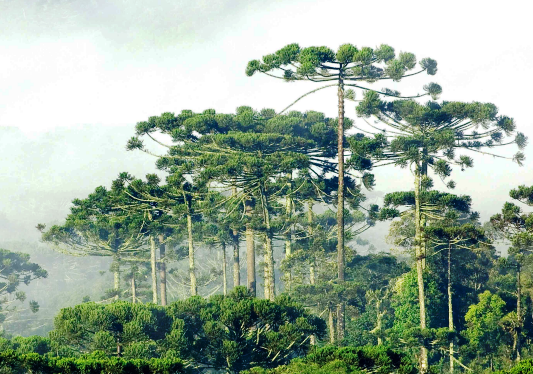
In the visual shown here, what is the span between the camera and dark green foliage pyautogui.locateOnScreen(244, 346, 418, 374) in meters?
29.6

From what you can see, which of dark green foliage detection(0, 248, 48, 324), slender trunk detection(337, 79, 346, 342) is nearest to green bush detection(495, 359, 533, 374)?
slender trunk detection(337, 79, 346, 342)

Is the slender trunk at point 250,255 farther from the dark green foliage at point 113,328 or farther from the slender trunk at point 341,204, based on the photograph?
the dark green foliage at point 113,328

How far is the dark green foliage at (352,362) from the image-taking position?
29.6 metres

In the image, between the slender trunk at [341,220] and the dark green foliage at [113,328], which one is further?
the slender trunk at [341,220]

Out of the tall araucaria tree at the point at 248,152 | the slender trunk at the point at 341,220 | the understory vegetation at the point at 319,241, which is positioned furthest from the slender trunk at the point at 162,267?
the slender trunk at the point at 341,220

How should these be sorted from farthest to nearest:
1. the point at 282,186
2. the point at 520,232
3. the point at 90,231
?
the point at 90,231 → the point at 282,186 → the point at 520,232

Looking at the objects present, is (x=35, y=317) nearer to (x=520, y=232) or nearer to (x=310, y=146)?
(x=310, y=146)

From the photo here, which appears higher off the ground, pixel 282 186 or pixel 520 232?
pixel 282 186

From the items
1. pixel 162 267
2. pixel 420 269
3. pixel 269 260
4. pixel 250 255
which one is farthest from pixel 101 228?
pixel 420 269

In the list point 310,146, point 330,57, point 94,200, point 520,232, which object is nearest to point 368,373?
point 520,232

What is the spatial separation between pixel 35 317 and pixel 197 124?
52.2 metres

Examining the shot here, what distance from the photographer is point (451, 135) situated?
45.7 m

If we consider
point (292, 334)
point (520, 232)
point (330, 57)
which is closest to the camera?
point (292, 334)

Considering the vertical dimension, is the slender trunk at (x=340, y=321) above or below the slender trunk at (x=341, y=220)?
Answer: below
